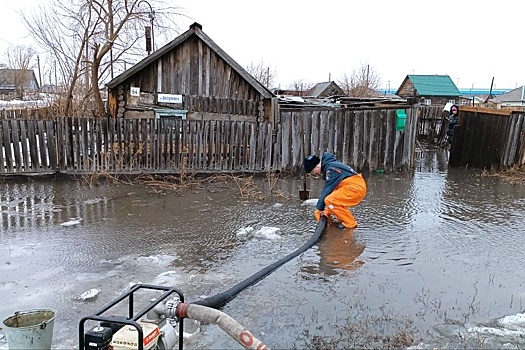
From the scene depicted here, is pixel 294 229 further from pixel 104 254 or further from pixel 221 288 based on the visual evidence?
pixel 104 254

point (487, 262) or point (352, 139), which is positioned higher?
point (352, 139)

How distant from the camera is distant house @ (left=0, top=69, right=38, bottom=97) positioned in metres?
45.0

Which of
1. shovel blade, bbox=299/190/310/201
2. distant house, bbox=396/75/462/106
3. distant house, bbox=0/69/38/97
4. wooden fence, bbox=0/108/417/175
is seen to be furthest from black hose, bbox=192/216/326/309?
distant house, bbox=0/69/38/97

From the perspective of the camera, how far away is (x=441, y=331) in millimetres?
3701

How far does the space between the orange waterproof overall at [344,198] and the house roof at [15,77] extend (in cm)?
4663

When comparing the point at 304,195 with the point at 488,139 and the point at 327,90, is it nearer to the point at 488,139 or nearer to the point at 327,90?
the point at 488,139

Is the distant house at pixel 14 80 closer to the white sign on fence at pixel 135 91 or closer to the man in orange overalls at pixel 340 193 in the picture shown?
the white sign on fence at pixel 135 91

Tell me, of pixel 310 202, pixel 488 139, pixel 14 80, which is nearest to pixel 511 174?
pixel 488 139

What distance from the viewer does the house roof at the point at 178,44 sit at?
11.6 m

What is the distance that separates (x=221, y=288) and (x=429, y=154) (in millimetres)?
13320

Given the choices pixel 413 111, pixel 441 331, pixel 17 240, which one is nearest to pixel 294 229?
pixel 441 331

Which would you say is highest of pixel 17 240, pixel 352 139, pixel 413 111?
pixel 413 111

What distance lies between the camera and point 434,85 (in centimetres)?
5222

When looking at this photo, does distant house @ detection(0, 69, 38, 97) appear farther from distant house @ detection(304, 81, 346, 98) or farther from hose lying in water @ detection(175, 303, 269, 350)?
hose lying in water @ detection(175, 303, 269, 350)
